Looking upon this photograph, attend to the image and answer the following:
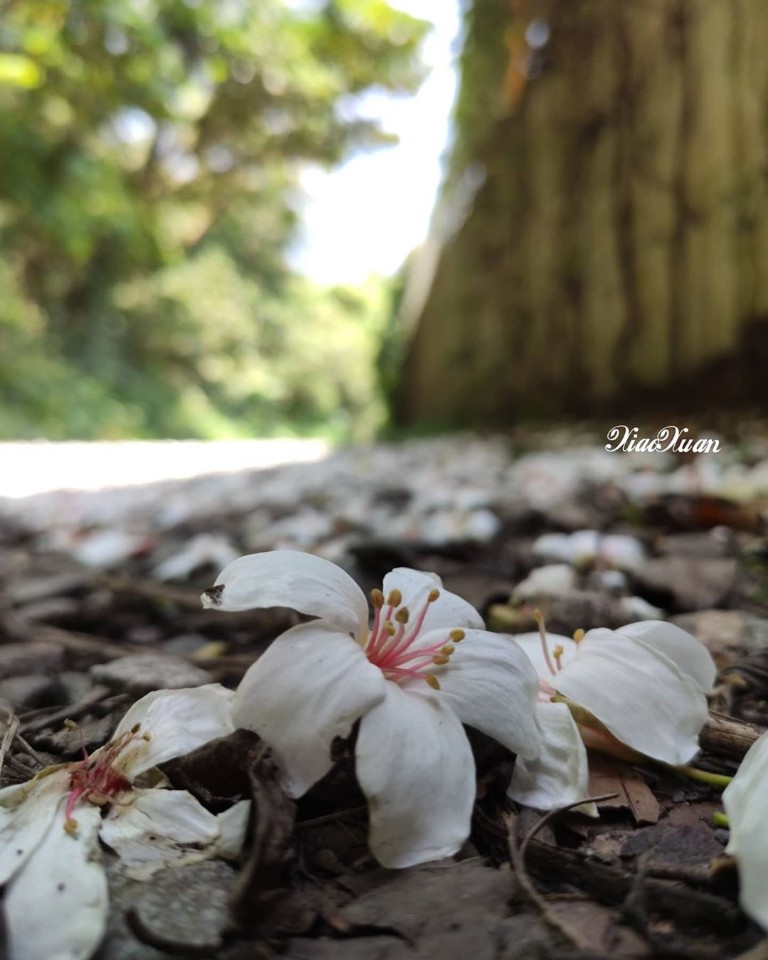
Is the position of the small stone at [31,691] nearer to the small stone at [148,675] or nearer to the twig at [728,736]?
the small stone at [148,675]

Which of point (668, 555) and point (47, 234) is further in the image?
point (47, 234)

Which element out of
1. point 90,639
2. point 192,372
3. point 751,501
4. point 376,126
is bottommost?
point 192,372

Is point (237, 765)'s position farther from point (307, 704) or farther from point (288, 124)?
point (288, 124)

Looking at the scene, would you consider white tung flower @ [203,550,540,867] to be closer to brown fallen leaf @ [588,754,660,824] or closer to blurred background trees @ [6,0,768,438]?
brown fallen leaf @ [588,754,660,824]

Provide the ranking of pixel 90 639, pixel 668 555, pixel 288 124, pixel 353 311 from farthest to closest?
pixel 353 311 < pixel 288 124 < pixel 668 555 < pixel 90 639

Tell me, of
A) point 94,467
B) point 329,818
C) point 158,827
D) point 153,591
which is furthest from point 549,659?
point 94,467

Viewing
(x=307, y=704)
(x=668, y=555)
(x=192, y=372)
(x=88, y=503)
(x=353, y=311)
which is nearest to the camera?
(x=307, y=704)

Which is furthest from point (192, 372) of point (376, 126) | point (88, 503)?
point (88, 503)

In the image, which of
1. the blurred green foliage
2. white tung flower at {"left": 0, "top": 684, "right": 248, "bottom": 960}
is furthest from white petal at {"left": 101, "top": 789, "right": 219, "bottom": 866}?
the blurred green foliage
